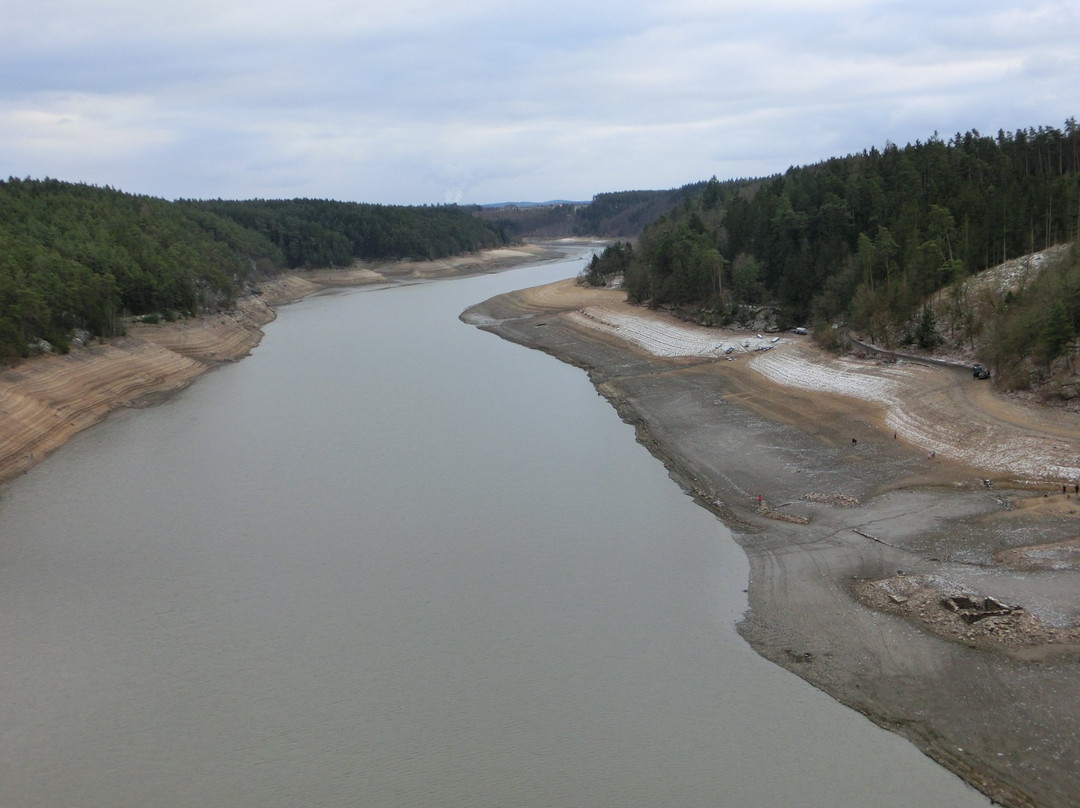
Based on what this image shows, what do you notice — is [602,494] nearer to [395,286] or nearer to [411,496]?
[411,496]

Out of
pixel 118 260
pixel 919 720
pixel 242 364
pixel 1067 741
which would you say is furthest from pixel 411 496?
pixel 118 260

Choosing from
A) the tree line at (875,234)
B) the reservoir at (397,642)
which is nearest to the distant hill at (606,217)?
the tree line at (875,234)

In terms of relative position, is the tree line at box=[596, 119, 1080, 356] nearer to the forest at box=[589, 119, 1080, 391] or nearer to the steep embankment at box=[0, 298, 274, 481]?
the forest at box=[589, 119, 1080, 391]

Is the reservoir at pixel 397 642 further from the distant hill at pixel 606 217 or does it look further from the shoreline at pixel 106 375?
the distant hill at pixel 606 217

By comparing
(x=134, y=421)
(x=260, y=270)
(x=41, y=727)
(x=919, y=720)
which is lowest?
(x=919, y=720)

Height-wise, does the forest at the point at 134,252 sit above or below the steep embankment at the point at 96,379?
above

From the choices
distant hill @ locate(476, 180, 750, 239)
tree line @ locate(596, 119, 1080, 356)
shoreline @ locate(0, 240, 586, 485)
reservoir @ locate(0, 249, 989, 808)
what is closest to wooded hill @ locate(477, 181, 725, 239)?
distant hill @ locate(476, 180, 750, 239)

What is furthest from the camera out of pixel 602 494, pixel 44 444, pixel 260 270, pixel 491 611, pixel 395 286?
pixel 395 286

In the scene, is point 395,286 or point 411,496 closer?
point 411,496
